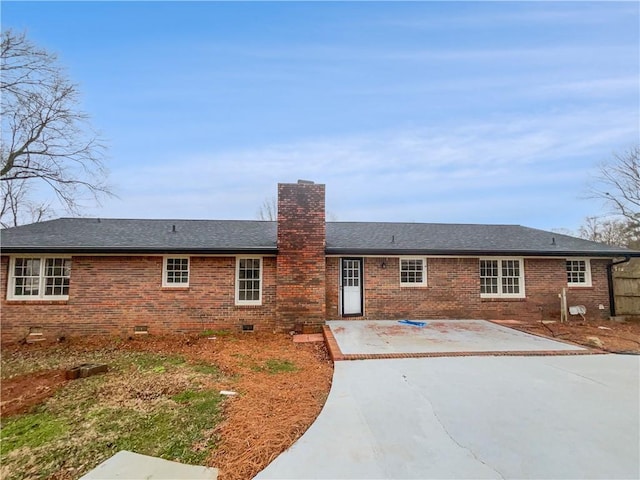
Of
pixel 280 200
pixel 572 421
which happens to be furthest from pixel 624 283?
pixel 280 200

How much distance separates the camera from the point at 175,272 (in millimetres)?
9172

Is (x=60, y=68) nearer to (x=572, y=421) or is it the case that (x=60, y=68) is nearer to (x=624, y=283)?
(x=572, y=421)

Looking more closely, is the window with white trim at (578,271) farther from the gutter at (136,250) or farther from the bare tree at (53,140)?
the bare tree at (53,140)

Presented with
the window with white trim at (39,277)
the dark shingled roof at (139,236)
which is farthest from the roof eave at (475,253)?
the window with white trim at (39,277)

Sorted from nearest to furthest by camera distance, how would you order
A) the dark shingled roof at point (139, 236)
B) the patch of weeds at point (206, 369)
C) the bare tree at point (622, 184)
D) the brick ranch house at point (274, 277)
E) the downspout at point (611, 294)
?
the patch of weeds at point (206, 369) → the dark shingled roof at point (139, 236) → the brick ranch house at point (274, 277) → the downspout at point (611, 294) → the bare tree at point (622, 184)

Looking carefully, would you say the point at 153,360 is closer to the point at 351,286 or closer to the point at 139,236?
the point at 139,236

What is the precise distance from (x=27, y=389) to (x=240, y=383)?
12.3 feet

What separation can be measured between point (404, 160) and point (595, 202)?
528 inches

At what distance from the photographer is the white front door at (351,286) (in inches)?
389

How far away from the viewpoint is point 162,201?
81.4ft

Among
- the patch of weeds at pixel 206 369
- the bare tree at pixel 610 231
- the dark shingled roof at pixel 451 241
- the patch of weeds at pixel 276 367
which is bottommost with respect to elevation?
the patch of weeds at pixel 206 369

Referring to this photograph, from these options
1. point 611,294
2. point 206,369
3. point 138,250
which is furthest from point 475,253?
point 138,250

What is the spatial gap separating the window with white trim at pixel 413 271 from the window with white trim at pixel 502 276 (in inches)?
85.5

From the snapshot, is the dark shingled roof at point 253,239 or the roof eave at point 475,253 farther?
the roof eave at point 475,253
